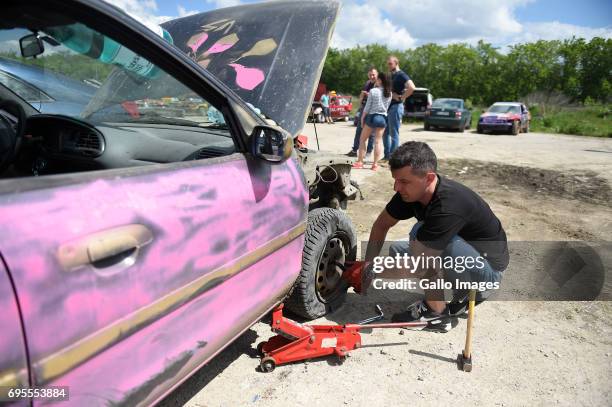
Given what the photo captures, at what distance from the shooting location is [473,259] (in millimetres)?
2537

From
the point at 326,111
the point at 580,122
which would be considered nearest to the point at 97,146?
the point at 326,111

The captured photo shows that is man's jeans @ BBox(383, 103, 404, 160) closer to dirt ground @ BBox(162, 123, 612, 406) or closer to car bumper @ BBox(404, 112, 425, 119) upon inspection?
dirt ground @ BBox(162, 123, 612, 406)

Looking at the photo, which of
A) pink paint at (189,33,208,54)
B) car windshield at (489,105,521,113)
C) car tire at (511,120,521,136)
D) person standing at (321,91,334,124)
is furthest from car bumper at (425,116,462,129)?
pink paint at (189,33,208,54)

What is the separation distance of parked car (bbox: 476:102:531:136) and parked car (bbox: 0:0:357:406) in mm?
15518

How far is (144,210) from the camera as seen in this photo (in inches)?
46.9

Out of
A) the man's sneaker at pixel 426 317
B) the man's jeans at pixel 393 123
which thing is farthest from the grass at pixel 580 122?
the man's sneaker at pixel 426 317

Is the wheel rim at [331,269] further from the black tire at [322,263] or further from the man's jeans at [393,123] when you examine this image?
the man's jeans at [393,123]

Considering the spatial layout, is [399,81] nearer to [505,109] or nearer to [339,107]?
[505,109]

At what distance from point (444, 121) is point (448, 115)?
0.90ft

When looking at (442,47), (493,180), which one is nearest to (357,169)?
(493,180)

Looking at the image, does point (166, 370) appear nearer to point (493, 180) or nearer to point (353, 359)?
point (353, 359)

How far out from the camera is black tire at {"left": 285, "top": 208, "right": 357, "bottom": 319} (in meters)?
2.39

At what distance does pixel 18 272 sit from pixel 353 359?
181 cm

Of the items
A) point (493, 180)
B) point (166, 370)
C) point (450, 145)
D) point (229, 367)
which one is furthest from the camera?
point (450, 145)
